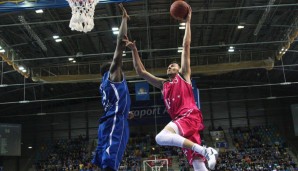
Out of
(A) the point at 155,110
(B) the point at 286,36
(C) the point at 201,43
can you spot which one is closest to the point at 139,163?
(A) the point at 155,110

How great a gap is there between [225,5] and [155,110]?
28.1ft

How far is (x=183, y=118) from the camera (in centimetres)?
413

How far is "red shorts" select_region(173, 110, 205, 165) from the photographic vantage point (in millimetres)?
4031

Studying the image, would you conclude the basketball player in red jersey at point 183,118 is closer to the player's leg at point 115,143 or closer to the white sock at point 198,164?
the white sock at point 198,164

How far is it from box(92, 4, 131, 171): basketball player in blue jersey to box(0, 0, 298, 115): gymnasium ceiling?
10918 mm

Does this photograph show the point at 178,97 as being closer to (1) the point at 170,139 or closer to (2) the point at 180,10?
(1) the point at 170,139

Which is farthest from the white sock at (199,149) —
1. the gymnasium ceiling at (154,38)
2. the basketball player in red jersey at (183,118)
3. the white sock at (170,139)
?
the gymnasium ceiling at (154,38)

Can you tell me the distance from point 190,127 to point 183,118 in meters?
0.12

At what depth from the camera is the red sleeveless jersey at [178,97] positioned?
14.0 feet

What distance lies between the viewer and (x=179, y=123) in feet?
13.4

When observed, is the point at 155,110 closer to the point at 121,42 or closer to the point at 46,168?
the point at 46,168

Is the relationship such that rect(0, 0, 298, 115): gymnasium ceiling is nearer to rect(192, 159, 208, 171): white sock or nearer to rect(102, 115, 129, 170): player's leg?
rect(102, 115, 129, 170): player's leg

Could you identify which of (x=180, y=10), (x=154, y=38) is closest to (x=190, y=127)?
(x=180, y=10)

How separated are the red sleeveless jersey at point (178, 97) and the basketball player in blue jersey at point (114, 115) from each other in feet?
1.75
